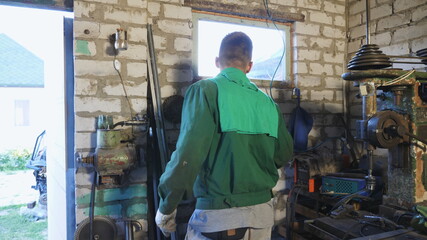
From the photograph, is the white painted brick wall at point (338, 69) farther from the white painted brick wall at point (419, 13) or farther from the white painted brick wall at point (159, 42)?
the white painted brick wall at point (159, 42)

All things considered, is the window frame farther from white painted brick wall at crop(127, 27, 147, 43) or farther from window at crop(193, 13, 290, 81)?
white painted brick wall at crop(127, 27, 147, 43)

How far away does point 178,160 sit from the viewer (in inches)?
51.1

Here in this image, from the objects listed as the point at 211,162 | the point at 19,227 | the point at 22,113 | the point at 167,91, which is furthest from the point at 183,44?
the point at 22,113

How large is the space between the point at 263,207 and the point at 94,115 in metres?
1.27

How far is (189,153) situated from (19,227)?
3973mm

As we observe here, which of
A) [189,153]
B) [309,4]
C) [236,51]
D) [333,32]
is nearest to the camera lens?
[189,153]

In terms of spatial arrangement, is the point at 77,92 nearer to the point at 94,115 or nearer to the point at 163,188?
the point at 94,115

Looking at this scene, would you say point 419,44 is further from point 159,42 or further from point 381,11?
point 159,42

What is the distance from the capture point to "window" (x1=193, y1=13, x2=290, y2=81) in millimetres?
2670

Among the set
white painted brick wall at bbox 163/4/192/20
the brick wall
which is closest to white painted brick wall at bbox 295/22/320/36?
the brick wall

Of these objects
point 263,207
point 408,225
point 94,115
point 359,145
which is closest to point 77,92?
point 94,115

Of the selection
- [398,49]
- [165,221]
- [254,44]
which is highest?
[254,44]

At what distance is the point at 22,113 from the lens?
11469 millimetres

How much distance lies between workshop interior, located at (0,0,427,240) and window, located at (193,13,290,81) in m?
0.01
